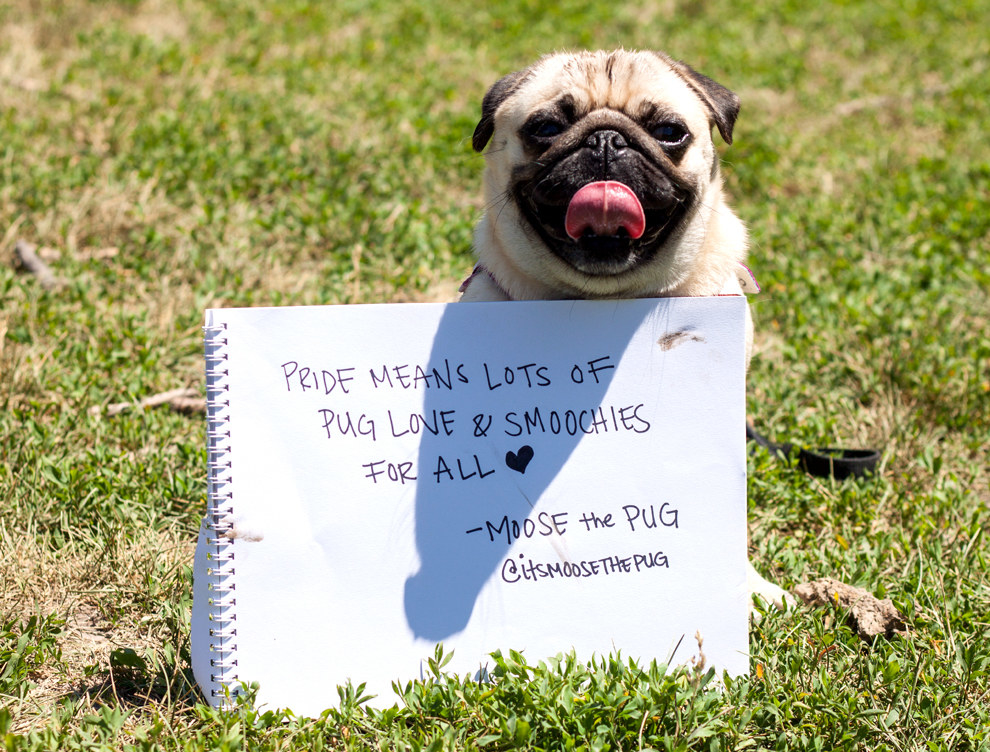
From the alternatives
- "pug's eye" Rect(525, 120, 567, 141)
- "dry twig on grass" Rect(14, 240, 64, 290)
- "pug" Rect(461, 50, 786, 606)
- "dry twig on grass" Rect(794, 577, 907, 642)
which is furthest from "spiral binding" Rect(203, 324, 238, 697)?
"dry twig on grass" Rect(14, 240, 64, 290)

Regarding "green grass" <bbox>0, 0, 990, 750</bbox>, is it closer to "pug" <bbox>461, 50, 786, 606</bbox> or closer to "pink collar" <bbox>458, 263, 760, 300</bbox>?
"pug" <bbox>461, 50, 786, 606</bbox>

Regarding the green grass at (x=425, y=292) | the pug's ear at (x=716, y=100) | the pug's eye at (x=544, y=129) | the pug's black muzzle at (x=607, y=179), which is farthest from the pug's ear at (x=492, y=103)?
the green grass at (x=425, y=292)

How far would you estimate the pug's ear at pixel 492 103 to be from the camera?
109 inches

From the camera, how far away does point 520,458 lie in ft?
7.36

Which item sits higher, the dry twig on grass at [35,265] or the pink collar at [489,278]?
the pink collar at [489,278]

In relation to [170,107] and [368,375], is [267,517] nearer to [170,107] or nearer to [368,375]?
[368,375]

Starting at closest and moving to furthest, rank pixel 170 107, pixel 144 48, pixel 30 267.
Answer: pixel 30 267, pixel 170 107, pixel 144 48

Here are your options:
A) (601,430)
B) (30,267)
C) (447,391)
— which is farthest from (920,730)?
(30,267)

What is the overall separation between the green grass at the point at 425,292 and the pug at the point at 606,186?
59 centimetres

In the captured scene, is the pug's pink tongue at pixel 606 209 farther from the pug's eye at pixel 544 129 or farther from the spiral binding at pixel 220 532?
the spiral binding at pixel 220 532

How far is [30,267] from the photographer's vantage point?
13.4 ft

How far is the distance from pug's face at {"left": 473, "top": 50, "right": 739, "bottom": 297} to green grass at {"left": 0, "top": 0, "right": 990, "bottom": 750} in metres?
1.11

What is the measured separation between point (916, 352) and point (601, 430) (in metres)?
2.30

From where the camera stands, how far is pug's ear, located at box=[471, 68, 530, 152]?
2.77m
